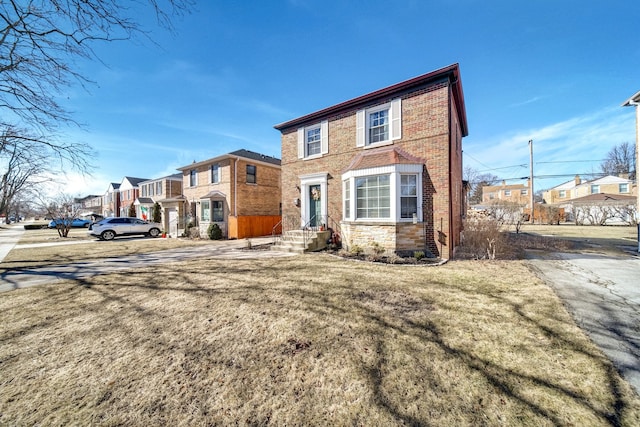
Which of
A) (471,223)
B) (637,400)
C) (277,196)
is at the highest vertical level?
(277,196)

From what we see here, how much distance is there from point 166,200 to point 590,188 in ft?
198

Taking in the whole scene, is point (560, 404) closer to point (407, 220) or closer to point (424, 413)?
point (424, 413)

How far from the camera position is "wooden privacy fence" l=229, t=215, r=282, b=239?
56.6 feet

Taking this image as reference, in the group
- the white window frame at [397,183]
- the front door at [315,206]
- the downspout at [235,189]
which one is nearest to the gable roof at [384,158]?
the white window frame at [397,183]

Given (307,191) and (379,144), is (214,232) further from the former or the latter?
(379,144)

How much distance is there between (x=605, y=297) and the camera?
16.0ft

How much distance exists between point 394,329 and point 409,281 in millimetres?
2532

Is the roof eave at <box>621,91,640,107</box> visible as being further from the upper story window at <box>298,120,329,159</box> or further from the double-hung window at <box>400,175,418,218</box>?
the upper story window at <box>298,120,329,159</box>

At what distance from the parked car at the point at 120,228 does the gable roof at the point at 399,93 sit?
15.1 m

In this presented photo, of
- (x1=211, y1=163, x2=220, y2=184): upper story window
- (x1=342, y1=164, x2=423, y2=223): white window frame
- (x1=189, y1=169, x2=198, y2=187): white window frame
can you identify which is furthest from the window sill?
(x1=189, y1=169, x2=198, y2=187): white window frame

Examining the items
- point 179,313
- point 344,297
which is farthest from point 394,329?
point 179,313

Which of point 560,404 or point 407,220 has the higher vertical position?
point 407,220

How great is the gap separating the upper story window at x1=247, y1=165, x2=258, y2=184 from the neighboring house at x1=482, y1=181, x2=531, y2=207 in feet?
142

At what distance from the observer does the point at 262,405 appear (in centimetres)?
235
